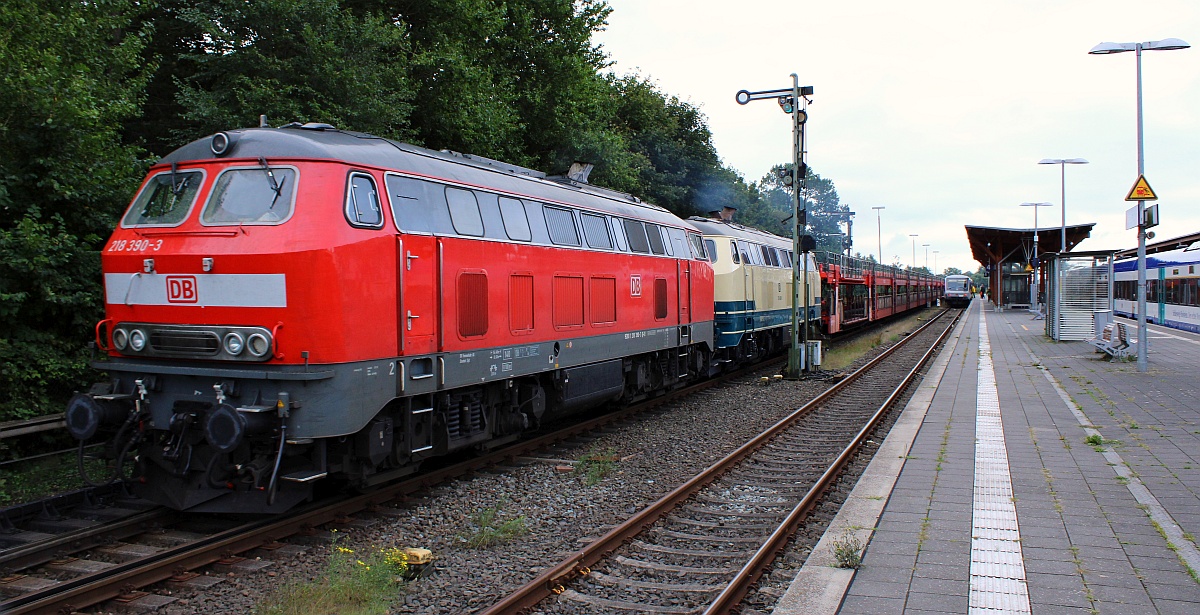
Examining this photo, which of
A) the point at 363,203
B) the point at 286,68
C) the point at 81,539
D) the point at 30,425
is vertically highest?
the point at 286,68

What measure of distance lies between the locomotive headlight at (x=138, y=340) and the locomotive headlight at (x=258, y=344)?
1213mm

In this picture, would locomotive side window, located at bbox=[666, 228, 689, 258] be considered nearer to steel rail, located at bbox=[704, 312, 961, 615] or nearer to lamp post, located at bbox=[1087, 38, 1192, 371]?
steel rail, located at bbox=[704, 312, 961, 615]

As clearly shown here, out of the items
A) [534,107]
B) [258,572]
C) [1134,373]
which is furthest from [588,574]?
[534,107]

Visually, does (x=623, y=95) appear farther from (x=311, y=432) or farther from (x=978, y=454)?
(x=311, y=432)

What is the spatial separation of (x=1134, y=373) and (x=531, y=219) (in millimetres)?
14956

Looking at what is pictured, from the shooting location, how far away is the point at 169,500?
667 cm

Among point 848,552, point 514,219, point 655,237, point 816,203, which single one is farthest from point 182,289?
point 816,203

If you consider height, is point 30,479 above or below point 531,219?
below

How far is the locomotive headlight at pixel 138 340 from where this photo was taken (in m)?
6.85

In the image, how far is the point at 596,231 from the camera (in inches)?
446

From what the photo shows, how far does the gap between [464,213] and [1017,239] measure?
5888cm

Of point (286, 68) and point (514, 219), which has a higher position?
point (286, 68)

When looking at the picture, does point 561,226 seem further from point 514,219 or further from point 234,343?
point 234,343

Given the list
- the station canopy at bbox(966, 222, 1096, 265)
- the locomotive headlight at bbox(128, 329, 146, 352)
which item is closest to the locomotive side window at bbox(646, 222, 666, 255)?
the locomotive headlight at bbox(128, 329, 146, 352)
